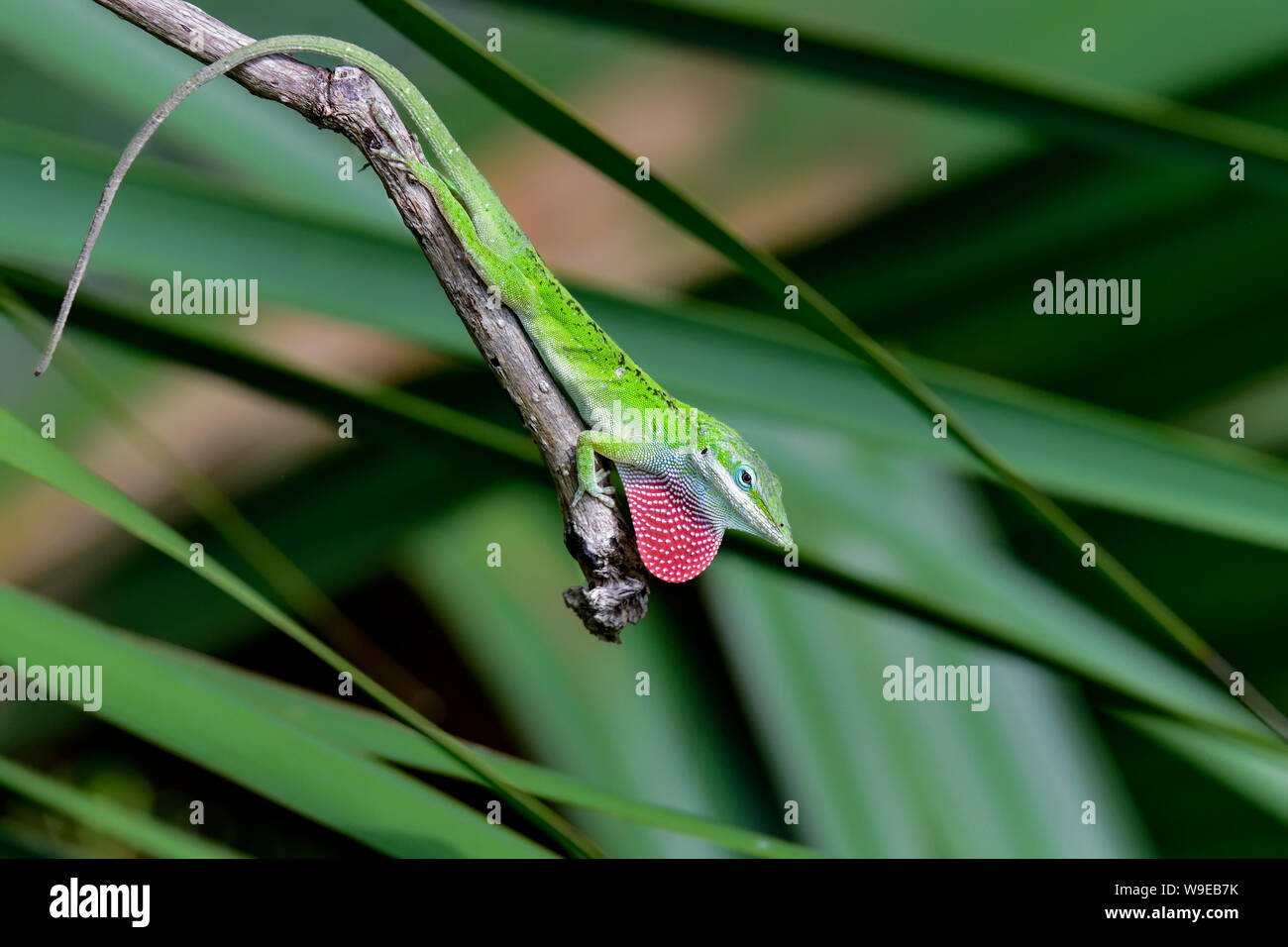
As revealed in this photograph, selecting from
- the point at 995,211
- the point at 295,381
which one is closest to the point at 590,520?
the point at 295,381

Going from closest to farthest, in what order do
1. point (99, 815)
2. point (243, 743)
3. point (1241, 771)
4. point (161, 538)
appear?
point (161, 538) → point (243, 743) → point (99, 815) → point (1241, 771)

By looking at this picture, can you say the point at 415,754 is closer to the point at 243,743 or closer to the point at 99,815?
the point at 243,743

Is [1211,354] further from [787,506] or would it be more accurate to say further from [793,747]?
[793,747]

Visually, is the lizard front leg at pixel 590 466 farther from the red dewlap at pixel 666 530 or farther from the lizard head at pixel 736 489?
the lizard head at pixel 736 489

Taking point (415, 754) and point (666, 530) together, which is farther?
point (666, 530)

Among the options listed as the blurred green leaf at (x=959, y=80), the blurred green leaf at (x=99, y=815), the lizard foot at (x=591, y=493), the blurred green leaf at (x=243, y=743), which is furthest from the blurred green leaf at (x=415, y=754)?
the blurred green leaf at (x=959, y=80)

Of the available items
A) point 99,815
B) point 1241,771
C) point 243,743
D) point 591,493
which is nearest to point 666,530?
point 591,493
